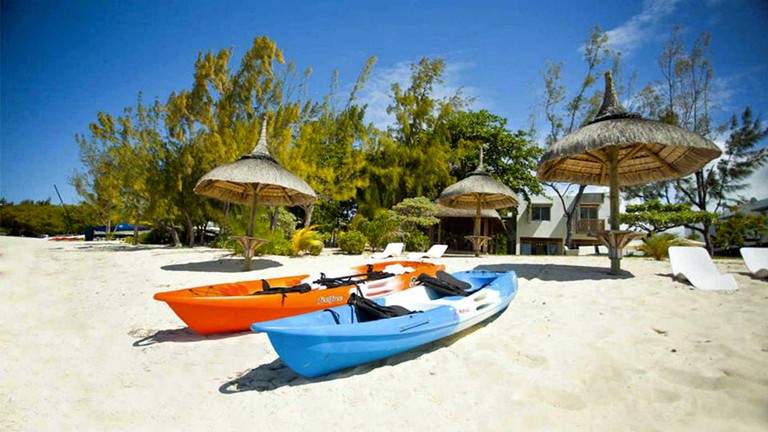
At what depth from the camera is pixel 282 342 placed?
2459 millimetres

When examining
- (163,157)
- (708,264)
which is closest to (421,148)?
(163,157)

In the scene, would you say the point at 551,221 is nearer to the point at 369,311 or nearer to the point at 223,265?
the point at 223,265

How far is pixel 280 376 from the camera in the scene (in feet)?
9.20

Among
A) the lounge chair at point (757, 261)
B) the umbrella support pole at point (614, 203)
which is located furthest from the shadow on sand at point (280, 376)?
the lounge chair at point (757, 261)

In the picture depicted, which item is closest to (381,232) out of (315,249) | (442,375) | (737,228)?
(315,249)

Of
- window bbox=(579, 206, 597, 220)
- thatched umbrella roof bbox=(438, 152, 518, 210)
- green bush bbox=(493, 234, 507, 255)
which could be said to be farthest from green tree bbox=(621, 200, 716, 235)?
thatched umbrella roof bbox=(438, 152, 518, 210)

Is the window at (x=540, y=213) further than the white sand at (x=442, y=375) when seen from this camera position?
Yes

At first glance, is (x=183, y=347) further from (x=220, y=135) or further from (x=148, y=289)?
(x=220, y=135)

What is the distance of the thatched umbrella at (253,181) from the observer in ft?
27.4

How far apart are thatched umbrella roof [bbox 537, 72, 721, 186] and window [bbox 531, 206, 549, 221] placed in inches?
700

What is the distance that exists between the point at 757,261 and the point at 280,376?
7961 millimetres

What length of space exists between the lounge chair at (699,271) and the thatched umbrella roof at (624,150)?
1.81m

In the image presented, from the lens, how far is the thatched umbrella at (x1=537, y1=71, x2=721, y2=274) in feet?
19.7

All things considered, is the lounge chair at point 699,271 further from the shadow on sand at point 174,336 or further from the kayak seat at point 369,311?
the shadow on sand at point 174,336
